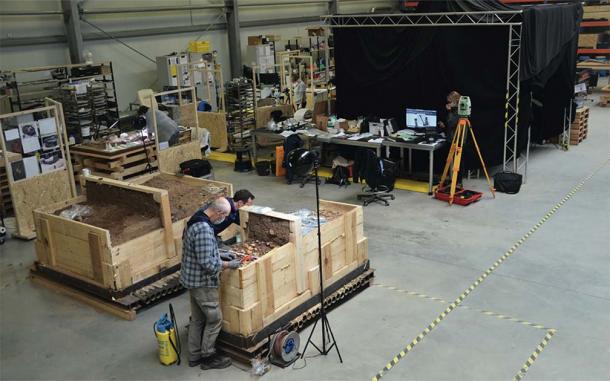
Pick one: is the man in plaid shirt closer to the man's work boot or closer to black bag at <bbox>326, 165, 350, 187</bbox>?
the man's work boot

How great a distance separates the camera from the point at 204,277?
5.66m

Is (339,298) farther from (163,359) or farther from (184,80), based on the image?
(184,80)

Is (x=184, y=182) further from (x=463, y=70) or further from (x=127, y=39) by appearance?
(x=127, y=39)

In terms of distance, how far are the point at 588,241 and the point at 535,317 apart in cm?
267

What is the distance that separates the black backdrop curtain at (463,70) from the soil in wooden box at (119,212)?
651 cm

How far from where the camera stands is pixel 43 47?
1491cm

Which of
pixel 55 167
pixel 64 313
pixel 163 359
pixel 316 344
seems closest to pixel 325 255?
pixel 316 344

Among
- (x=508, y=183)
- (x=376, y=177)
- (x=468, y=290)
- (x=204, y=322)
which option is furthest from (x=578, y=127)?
(x=204, y=322)

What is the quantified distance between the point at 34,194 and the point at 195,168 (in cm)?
275

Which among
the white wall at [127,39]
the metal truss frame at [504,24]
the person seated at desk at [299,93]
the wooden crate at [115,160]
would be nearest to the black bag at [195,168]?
the wooden crate at [115,160]

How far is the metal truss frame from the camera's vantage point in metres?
10.7

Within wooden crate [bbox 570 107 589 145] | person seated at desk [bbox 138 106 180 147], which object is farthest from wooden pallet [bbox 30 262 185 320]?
wooden crate [bbox 570 107 589 145]

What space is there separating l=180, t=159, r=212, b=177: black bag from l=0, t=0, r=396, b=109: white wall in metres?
6.06

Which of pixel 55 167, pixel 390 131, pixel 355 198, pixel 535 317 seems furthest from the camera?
pixel 390 131
